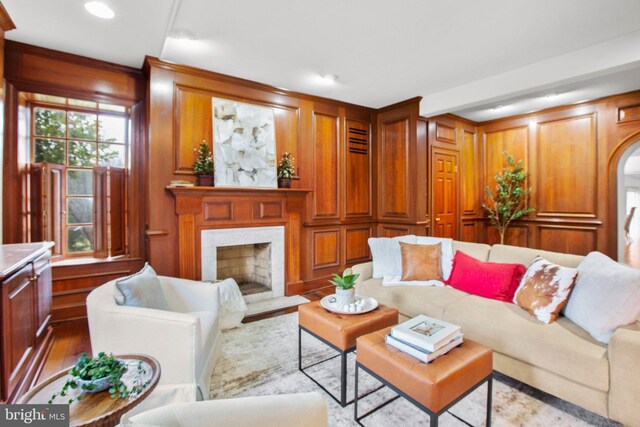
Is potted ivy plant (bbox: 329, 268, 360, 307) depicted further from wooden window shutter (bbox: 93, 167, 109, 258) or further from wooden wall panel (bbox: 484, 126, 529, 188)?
wooden wall panel (bbox: 484, 126, 529, 188)

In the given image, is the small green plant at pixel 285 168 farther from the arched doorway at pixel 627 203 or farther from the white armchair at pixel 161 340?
the arched doorway at pixel 627 203

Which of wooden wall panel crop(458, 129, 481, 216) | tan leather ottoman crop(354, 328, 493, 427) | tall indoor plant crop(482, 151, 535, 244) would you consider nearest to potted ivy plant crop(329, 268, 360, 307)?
tan leather ottoman crop(354, 328, 493, 427)

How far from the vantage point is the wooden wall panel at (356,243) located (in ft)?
15.9

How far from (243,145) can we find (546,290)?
10.7 feet

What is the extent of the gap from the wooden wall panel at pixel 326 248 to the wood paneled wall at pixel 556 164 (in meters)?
2.20

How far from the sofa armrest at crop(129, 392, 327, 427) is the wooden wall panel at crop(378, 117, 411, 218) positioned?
398 centimetres

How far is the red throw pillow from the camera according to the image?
248 cm

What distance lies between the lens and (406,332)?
5.50ft

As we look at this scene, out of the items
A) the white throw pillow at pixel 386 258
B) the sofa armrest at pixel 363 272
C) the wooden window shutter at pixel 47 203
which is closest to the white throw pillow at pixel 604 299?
the white throw pillow at pixel 386 258

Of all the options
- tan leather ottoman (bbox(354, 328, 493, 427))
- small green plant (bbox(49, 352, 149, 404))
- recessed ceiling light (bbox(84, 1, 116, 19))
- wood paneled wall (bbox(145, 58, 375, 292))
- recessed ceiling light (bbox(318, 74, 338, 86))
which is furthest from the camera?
recessed ceiling light (bbox(318, 74, 338, 86))

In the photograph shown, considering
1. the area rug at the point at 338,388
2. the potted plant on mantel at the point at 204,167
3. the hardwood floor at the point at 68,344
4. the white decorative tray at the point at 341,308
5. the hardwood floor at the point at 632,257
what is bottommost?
the area rug at the point at 338,388

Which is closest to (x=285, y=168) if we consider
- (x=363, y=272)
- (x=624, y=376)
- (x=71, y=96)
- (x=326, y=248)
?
(x=326, y=248)

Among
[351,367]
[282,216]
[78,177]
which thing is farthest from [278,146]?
[351,367]

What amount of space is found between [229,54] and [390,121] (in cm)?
272
